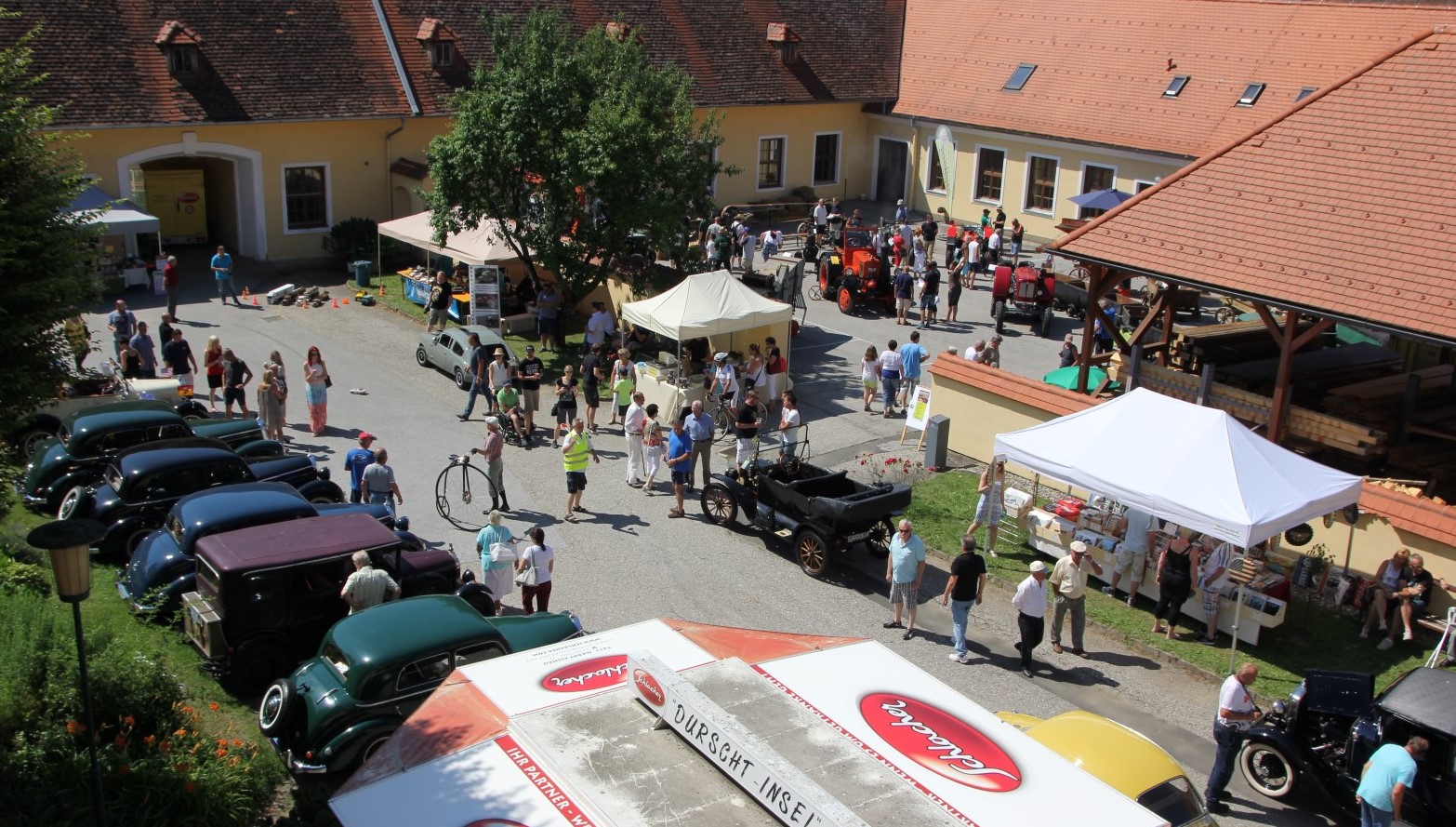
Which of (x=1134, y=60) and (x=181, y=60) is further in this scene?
(x=1134, y=60)

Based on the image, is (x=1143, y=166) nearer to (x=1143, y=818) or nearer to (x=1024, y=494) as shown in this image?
(x=1024, y=494)

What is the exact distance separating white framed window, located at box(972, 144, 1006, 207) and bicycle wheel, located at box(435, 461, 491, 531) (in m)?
22.2

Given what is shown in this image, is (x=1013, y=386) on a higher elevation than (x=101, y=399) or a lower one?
higher

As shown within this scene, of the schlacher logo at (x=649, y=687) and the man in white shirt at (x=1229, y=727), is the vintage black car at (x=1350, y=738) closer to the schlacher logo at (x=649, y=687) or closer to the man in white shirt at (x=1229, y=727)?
the man in white shirt at (x=1229, y=727)

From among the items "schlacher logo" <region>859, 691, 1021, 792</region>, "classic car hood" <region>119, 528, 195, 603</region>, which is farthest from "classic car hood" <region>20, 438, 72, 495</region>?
"schlacher logo" <region>859, 691, 1021, 792</region>

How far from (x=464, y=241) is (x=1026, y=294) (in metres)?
12.4

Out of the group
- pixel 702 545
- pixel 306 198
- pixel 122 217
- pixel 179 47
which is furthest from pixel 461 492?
pixel 179 47

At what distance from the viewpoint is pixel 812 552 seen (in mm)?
16203

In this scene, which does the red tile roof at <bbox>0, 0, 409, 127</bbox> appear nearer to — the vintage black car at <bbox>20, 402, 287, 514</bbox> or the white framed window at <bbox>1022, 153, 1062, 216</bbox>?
the vintage black car at <bbox>20, 402, 287, 514</bbox>

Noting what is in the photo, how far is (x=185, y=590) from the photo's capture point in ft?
42.2

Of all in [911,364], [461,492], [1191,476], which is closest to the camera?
[1191,476]

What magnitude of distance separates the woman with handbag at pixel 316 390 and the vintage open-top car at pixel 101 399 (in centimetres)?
168

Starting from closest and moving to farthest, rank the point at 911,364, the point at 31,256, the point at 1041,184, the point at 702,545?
the point at 31,256
the point at 702,545
the point at 911,364
the point at 1041,184

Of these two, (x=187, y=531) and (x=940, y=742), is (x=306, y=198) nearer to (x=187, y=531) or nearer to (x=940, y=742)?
(x=187, y=531)
